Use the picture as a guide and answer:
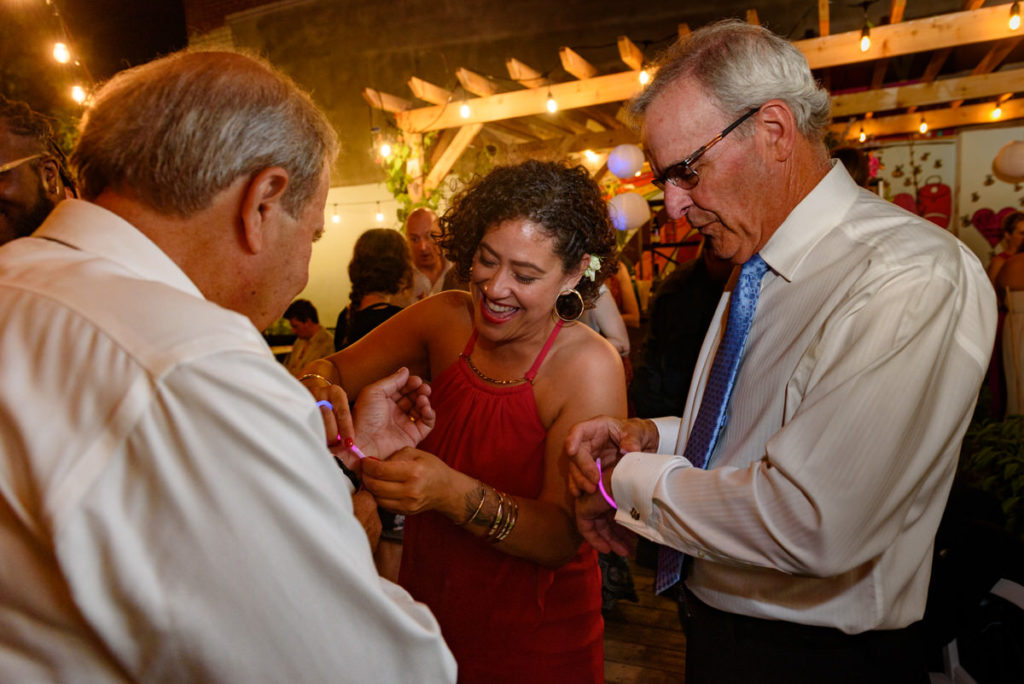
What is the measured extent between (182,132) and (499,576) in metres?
1.32

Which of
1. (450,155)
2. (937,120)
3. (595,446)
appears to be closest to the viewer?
(595,446)

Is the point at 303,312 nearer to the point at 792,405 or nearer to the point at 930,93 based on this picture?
the point at 792,405

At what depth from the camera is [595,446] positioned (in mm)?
1624

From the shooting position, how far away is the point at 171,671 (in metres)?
0.73

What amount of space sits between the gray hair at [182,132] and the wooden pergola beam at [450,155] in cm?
607

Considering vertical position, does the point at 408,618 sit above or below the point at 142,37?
below

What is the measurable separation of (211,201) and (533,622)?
4.36ft

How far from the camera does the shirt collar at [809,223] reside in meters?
1.42

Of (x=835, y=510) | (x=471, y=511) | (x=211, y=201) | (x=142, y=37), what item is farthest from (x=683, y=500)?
(x=142, y=37)

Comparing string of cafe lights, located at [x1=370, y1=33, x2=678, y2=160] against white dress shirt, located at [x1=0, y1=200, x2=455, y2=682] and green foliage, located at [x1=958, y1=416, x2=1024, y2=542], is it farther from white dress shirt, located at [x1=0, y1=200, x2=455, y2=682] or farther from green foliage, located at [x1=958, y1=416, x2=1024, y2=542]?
white dress shirt, located at [x1=0, y1=200, x2=455, y2=682]

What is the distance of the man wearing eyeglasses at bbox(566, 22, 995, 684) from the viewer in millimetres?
1117

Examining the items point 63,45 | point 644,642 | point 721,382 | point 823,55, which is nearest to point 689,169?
point 721,382

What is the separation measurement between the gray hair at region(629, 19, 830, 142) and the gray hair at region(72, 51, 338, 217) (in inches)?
35.9

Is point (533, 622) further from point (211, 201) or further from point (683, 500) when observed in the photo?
point (211, 201)
